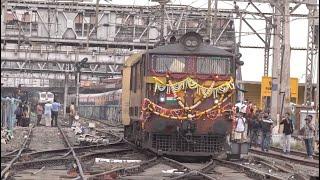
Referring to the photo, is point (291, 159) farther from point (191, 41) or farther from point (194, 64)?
point (191, 41)

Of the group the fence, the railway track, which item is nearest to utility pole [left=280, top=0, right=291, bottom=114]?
the railway track

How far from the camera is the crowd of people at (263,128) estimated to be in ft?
78.6

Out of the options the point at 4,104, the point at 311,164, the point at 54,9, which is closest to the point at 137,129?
the point at 311,164

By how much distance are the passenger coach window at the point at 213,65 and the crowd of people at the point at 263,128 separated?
14.0 ft

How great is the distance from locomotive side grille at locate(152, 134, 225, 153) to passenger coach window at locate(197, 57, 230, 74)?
6.03 feet

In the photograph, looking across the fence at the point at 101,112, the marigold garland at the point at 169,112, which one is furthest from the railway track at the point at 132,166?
the fence at the point at 101,112

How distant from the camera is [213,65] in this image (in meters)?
20.0

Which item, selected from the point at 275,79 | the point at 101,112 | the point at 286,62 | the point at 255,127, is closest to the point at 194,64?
the point at 255,127

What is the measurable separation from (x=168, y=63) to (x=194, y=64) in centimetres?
74

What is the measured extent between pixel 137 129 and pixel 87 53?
1429 inches

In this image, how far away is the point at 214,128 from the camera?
63.8ft

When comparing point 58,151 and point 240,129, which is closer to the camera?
point 58,151

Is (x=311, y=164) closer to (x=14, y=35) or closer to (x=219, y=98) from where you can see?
(x=219, y=98)

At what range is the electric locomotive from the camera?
19.3m
